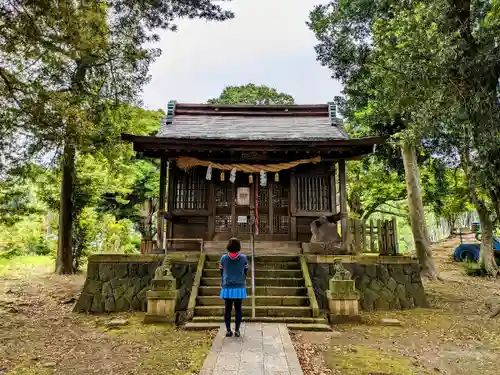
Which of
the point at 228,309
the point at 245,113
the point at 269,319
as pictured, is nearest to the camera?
the point at 228,309

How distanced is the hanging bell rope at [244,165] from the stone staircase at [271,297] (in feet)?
8.52

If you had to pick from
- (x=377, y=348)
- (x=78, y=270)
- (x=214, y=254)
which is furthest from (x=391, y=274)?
(x=78, y=270)

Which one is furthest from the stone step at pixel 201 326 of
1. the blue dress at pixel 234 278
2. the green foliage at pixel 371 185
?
the green foliage at pixel 371 185

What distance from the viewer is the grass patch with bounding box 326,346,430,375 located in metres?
4.67

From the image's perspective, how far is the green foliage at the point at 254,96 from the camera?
1061 inches

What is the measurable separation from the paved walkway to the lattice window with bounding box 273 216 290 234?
469 centimetres

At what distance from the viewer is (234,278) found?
5555 millimetres

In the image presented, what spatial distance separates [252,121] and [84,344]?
944cm

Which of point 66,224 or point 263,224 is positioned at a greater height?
point 66,224

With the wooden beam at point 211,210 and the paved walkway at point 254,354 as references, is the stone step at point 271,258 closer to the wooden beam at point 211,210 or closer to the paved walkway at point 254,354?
the wooden beam at point 211,210

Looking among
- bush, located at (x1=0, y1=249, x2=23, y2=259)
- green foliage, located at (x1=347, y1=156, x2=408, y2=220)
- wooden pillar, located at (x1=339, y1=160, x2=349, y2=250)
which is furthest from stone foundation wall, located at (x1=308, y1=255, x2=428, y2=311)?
bush, located at (x1=0, y1=249, x2=23, y2=259)

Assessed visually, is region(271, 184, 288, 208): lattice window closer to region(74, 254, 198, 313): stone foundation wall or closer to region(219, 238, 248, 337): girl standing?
region(74, 254, 198, 313): stone foundation wall

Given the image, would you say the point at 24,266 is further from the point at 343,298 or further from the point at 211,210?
the point at 343,298

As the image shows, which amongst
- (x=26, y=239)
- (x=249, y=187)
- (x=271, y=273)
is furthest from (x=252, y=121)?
(x=26, y=239)
